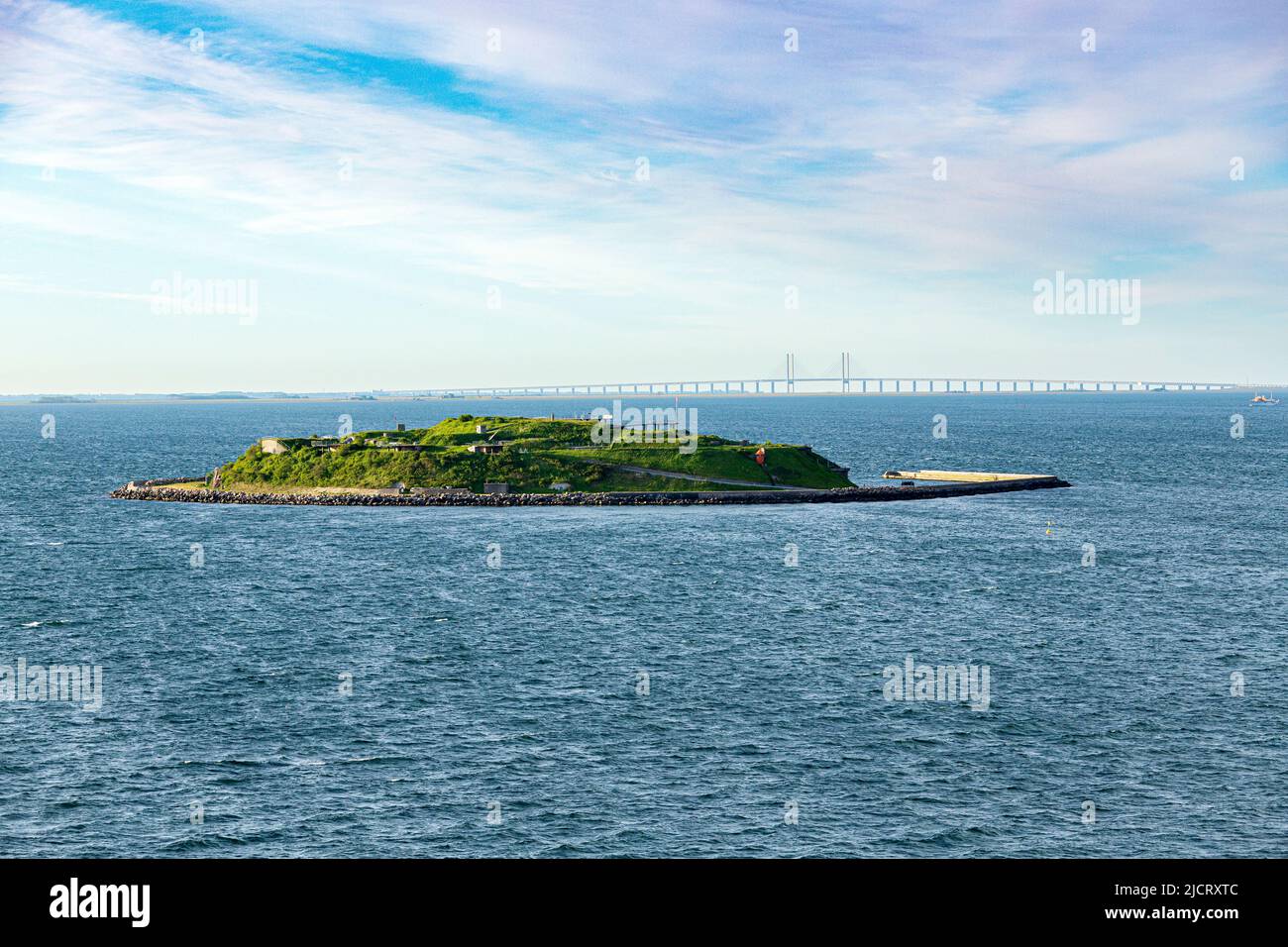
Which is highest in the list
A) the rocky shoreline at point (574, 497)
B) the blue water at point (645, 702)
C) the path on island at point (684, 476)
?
the path on island at point (684, 476)

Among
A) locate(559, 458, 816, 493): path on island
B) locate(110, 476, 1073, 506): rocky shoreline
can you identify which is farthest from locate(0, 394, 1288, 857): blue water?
locate(559, 458, 816, 493): path on island

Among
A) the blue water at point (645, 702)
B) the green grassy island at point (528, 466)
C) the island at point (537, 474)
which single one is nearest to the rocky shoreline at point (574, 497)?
the island at point (537, 474)

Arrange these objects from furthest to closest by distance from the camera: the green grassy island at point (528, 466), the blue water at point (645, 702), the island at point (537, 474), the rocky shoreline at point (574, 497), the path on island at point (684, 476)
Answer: the path on island at point (684, 476), the green grassy island at point (528, 466), the island at point (537, 474), the rocky shoreline at point (574, 497), the blue water at point (645, 702)

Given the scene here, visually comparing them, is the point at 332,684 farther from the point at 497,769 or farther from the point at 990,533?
the point at 990,533

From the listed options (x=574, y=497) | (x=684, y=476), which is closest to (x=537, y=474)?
(x=574, y=497)

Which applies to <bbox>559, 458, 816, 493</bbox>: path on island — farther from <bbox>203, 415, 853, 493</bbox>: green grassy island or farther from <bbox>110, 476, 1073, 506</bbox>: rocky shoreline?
<bbox>110, 476, 1073, 506</bbox>: rocky shoreline

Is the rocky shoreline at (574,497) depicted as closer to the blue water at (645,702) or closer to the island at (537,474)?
the island at (537,474)

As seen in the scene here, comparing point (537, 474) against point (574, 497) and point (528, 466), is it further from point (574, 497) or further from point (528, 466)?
point (574, 497)
